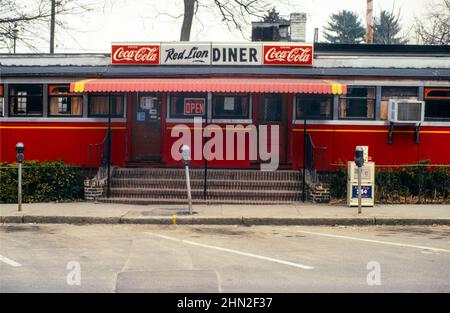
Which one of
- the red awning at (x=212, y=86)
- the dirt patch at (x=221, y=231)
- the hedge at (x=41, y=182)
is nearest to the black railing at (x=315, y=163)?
the red awning at (x=212, y=86)

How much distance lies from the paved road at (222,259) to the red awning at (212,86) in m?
3.98

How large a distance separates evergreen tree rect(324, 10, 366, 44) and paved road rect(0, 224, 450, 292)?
7210 cm

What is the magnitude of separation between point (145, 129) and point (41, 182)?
334 cm

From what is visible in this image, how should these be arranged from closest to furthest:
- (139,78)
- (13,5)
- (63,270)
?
1. (63,270)
2. (139,78)
3. (13,5)

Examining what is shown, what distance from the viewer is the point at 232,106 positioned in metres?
17.9

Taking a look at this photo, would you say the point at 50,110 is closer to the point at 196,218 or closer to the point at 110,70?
the point at 110,70

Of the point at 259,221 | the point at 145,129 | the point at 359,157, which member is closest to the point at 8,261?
the point at 259,221

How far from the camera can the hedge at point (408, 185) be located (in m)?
16.1

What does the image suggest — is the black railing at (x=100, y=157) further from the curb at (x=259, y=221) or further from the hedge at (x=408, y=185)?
the hedge at (x=408, y=185)

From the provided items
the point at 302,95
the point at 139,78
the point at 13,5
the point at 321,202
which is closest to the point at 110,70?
the point at 139,78

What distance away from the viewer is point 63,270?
28.8 feet

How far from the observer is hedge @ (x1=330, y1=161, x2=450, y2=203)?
→ 16125 mm

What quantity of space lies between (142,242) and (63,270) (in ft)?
8.39

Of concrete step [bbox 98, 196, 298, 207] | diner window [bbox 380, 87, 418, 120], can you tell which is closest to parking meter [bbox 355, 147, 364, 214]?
concrete step [bbox 98, 196, 298, 207]
